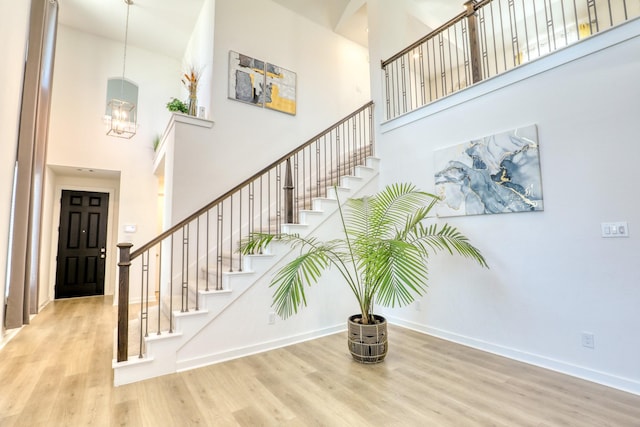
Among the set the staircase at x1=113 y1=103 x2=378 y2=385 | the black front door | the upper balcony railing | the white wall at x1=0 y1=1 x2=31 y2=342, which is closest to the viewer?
the staircase at x1=113 y1=103 x2=378 y2=385

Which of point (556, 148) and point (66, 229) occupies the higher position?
point (556, 148)

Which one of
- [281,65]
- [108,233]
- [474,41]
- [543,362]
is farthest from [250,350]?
[108,233]

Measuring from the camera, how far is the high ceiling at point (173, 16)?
5.03 m

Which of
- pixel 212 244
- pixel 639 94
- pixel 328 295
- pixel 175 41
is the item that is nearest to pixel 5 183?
pixel 212 244

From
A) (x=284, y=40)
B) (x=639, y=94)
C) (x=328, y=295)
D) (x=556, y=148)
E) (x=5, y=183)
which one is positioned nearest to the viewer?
(x=639, y=94)

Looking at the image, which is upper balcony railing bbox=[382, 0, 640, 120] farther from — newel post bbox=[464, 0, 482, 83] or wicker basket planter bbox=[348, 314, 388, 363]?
wicker basket planter bbox=[348, 314, 388, 363]

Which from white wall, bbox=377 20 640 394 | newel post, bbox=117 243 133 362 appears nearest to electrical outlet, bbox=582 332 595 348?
white wall, bbox=377 20 640 394

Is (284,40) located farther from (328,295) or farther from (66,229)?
(66,229)

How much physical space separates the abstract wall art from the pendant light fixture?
185cm

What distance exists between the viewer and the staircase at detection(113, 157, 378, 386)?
2.65 m

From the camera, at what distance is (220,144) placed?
4461 millimetres

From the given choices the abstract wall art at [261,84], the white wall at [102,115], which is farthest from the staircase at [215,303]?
the white wall at [102,115]

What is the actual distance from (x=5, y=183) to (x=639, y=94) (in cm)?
587

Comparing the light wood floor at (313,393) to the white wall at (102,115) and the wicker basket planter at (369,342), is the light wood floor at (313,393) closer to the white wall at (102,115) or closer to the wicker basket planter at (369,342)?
the wicker basket planter at (369,342)
